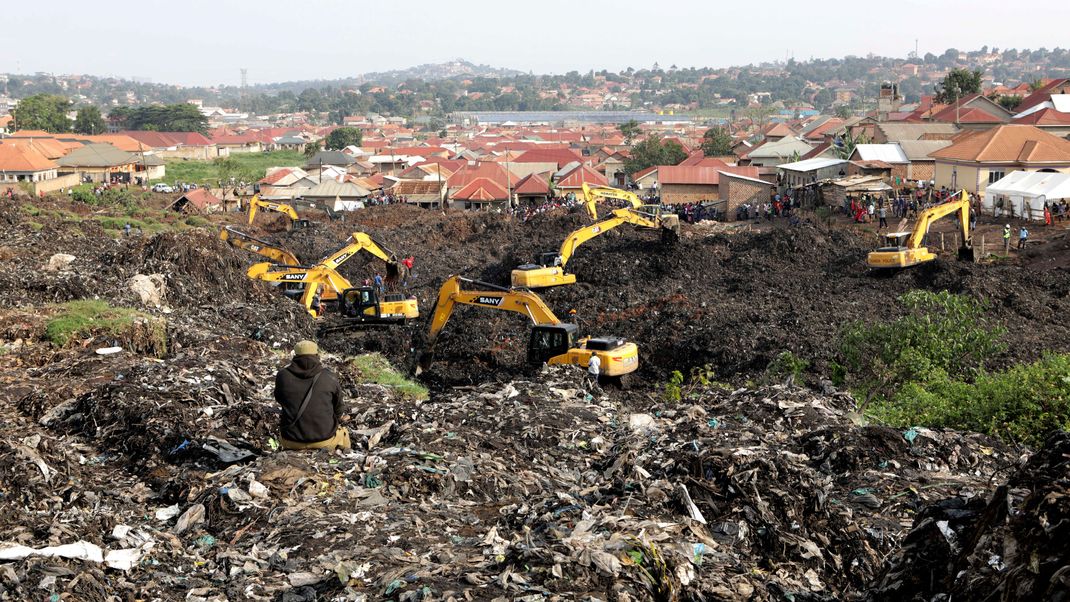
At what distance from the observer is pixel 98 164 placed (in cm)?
5791

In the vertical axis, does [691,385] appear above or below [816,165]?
below

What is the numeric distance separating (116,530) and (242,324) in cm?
1190

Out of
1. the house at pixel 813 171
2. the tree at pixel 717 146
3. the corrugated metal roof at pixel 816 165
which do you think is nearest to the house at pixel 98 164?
the tree at pixel 717 146

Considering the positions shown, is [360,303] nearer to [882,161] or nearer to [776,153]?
[882,161]

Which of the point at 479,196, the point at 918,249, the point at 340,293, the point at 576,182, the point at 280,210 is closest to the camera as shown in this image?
the point at 340,293

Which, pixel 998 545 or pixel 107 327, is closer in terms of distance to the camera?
pixel 998 545

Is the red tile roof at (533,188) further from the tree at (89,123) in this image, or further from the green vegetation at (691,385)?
the tree at (89,123)

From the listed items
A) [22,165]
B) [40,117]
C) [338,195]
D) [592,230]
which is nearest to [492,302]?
[592,230]

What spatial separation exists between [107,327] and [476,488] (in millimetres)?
9624

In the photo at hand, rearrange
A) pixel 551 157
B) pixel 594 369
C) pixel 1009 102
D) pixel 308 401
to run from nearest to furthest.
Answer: pixel 308 401 → pixel 594 369 → pixel 1009 102 → pixel 551 157

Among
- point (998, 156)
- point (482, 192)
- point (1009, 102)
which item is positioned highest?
point (1009, 102)

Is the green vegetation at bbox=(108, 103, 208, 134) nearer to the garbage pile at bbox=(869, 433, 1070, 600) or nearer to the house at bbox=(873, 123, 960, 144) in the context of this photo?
the house at bbox=(873, 123, 960, 144)

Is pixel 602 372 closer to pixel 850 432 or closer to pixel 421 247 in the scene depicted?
pixel 850 432

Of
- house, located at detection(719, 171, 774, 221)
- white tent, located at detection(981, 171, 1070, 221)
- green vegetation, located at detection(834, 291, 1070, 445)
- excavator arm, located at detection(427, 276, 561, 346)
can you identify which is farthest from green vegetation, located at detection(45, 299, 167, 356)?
house, located at detection(719, 171, 774, 221)
